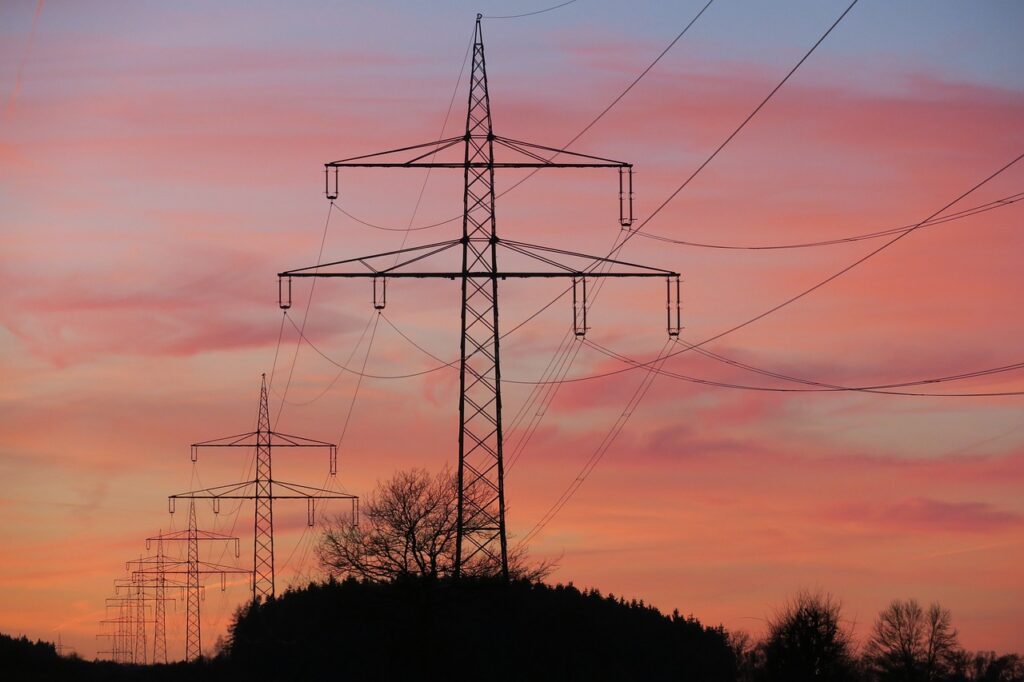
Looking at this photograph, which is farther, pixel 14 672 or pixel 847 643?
pixel 847 643

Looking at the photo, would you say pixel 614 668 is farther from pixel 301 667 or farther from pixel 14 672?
pixel 14 672

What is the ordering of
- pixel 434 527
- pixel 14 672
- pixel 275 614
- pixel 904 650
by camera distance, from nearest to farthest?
pixel 434 527, pixel 14 672, pixel 275 614, pixel 904 650

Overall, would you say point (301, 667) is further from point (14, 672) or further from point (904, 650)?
point (904, 650)

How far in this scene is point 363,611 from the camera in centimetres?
6856

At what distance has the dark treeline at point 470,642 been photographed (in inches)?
2675

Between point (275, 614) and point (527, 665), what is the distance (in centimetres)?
1904

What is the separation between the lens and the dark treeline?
67938mm

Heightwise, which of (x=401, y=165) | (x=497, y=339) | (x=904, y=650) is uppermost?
(x=401, y=165)

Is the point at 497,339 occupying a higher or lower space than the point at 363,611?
higher

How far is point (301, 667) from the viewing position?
2958 inches

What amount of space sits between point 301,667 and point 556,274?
2992 cm

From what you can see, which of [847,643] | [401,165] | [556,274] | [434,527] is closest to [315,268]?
[401,165]

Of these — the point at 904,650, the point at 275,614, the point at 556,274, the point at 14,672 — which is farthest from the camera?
the point at 904,650

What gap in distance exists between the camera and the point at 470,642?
69.0 m
